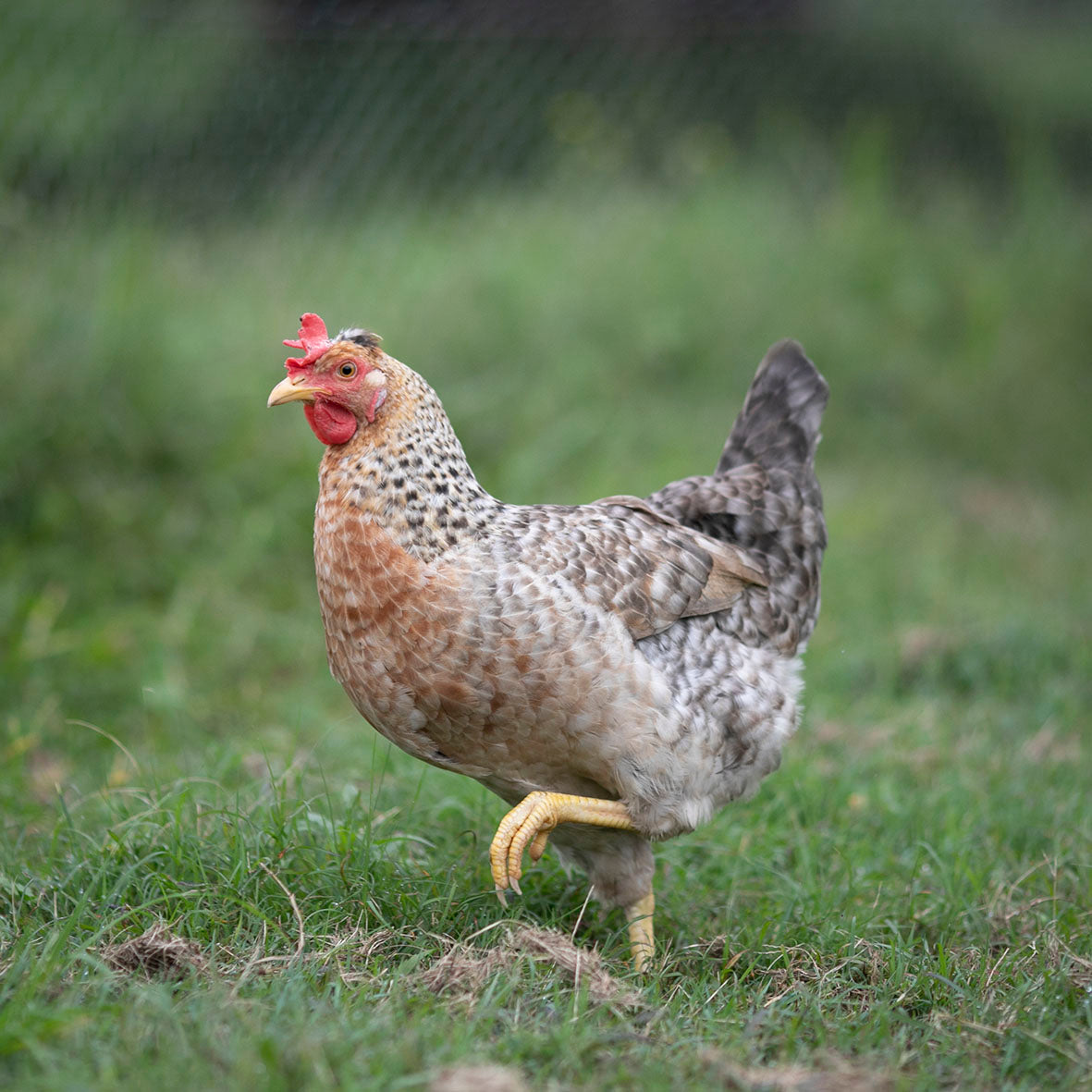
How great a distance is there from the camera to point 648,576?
3172 mm

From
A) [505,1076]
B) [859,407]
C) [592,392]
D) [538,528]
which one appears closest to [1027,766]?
[538,528]

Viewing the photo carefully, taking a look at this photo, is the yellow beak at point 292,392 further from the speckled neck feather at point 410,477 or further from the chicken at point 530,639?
the speckled neck feather at point 410,477

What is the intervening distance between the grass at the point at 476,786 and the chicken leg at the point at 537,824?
8.5 inches

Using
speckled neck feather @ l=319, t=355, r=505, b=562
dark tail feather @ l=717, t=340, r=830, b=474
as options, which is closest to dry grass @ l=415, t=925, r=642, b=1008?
speckled neck feather @ l=319, t=355, r=505, b=562

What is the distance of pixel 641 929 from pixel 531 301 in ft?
17.0

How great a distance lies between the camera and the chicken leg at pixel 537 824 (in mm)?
2857

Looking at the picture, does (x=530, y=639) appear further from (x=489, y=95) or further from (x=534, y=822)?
(x=489, y=95)

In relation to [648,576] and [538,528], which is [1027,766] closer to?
[648,576]

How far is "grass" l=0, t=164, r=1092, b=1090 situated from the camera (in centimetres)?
254

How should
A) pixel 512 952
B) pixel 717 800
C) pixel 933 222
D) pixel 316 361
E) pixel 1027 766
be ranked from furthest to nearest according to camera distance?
pixel 933 222 → pixel 1027 766 → pixel 717 800 → pixel 316 361 → pixel 512 952

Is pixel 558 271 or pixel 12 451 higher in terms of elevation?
pixel 558 271

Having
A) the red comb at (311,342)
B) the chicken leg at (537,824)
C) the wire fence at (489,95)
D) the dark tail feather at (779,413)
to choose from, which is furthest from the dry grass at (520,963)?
the wire fence at (489,95)

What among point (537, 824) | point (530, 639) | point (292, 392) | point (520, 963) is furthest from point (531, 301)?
point (520, 963)

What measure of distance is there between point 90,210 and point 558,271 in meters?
3.12
